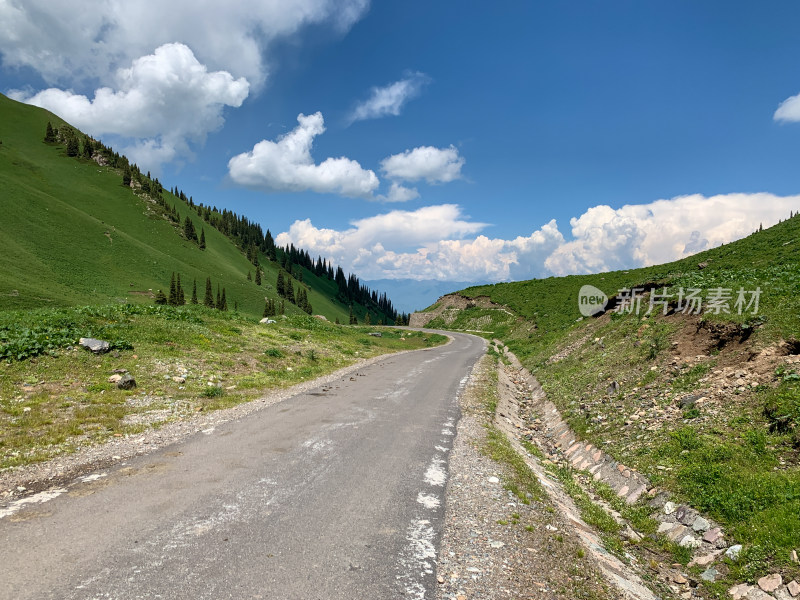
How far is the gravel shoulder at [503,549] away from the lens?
5336 mm

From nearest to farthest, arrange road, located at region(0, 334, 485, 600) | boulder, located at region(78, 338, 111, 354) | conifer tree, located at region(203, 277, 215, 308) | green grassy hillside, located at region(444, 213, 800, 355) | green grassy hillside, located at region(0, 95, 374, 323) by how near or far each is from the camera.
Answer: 1. road, located at region(0, 334, 485, 600)
2. green grassy hillside, located at region(444, 213, 800, 355)
3. boulder, located at region(78, 338, 111, 354)
4. green grassy hillside, located at region(0, 95, 374, 323)
5. conifer tree, located at region(203, 277, 215, 308)

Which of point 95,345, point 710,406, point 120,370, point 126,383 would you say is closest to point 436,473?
point 710,406

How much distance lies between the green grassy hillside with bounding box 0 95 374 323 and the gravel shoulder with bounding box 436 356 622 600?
6737 cm

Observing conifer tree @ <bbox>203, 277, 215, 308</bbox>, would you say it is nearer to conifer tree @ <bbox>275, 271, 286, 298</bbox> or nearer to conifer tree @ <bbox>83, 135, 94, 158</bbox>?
conifer tree @ <bbox>275, 271, 286, 298</bbox>

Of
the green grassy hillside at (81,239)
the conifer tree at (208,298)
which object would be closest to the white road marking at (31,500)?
the green grassy hillside at (81,239)

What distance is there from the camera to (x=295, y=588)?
5.00 metres

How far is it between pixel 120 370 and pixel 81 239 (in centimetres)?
10616

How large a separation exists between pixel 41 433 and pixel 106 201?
16999 cm

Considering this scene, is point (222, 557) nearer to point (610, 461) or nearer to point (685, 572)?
point (685, 572)

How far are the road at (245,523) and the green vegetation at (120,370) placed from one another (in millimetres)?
3127

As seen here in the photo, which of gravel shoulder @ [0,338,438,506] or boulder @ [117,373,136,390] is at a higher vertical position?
boulder @ [117,373,136,390]

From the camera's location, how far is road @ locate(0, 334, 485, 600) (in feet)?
16.5

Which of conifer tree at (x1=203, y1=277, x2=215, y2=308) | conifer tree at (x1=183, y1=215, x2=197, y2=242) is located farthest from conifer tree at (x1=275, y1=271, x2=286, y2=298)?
conifer tree at (x1=203, y1=277, x2=215, y2=308)

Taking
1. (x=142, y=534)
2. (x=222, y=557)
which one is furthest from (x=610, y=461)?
(x=142, y=534)
